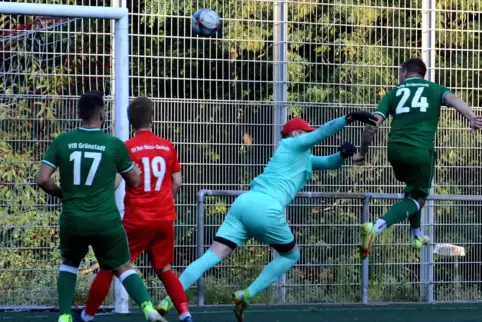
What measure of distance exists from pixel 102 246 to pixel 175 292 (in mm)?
1104

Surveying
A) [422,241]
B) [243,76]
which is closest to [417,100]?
[422,241]

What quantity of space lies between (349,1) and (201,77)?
2.21 metres

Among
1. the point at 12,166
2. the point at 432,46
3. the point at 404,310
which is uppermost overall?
the point at 432,46

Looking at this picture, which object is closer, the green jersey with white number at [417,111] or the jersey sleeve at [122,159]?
the jersey sleeve at [122,159]

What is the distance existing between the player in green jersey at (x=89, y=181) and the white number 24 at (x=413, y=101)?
2890 millimetres

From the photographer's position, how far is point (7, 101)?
10.4 m

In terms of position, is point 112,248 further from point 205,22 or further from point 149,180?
point 205,22

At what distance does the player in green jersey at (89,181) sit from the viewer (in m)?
7.55

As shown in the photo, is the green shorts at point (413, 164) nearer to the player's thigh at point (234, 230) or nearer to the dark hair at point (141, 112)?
the player's thigh at point (234, 230)

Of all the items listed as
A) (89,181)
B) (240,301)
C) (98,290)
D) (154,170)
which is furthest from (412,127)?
(89,181)

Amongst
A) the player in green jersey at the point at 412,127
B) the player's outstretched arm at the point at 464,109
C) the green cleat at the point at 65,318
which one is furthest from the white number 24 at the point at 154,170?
the player's outstretched arm at the point at 464,109

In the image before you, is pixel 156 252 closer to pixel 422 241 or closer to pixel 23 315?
pixel 23 315

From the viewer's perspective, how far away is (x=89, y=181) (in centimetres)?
757

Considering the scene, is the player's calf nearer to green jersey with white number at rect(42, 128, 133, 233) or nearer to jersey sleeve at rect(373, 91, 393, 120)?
green jersey with white number at rect(42, 128, 133, 233)
